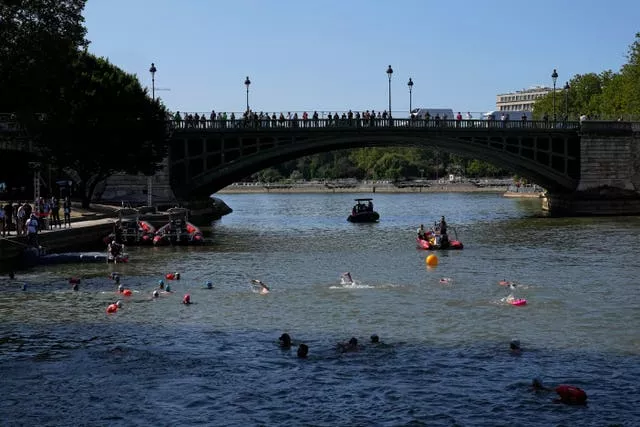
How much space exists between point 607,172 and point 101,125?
4696cm

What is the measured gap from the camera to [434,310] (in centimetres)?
3462

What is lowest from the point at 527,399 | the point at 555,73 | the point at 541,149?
the point at 527,399

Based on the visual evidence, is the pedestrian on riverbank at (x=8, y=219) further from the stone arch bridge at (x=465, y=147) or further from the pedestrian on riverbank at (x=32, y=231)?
the stone arch bridge at (x=465, y=147)

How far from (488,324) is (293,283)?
1291 cm

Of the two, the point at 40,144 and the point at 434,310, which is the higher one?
the point at 40,144

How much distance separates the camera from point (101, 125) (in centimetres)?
7412

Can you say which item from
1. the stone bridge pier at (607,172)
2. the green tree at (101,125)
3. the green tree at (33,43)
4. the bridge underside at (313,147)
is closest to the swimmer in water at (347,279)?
the green tree at (33,43)

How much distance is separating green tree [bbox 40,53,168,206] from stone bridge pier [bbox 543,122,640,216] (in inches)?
1518

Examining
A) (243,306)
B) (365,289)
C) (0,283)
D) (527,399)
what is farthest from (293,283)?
(527,399)

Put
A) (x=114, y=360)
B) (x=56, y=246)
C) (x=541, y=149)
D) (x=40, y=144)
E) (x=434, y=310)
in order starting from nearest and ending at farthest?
1. (x=114, y=360)
2. (x=434, y=310)
3. (x=56, y=246)
4. (x=40, y=144)
5. (x=541, y=149)

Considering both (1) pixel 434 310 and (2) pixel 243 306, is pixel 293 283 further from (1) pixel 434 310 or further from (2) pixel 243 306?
(1) pixel 434 310

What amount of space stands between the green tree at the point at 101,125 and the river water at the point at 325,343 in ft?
75.8

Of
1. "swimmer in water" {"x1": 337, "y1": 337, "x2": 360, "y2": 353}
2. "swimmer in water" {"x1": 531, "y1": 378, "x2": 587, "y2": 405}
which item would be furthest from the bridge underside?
"swimmer in water" {"x1": 531, "y1": 378, "x2": 587, "y2": 405}

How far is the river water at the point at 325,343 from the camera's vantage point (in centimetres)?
2211
